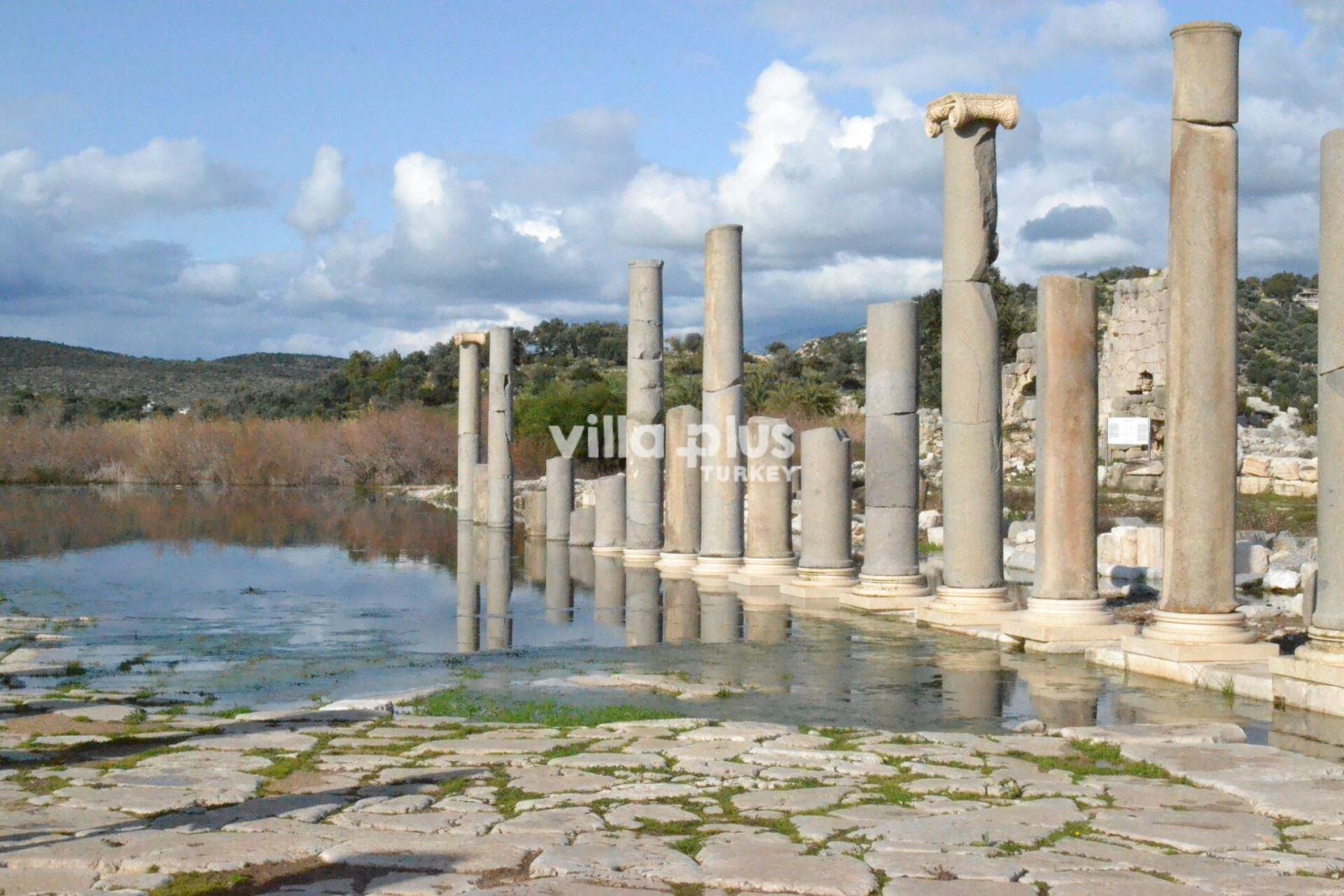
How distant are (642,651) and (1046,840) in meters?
7.10

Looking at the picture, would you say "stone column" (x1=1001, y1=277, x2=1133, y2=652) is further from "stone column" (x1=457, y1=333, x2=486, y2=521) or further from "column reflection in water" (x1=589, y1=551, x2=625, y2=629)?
"stone column" (x1=457, y1=333, x2=486, y2=521)

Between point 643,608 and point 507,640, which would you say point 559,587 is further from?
point 507,640

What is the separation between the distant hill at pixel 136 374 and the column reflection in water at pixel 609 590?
6164 cm

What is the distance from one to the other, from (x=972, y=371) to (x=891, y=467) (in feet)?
7.32

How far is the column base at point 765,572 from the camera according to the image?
749 inches

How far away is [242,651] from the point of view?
12.7 meters

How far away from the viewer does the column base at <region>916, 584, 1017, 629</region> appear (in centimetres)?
1403

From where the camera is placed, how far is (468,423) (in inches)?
1324

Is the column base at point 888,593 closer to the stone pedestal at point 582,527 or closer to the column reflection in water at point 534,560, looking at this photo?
the column reflection in water at point 534,560

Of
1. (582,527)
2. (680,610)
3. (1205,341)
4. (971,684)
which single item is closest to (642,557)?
(582,527)

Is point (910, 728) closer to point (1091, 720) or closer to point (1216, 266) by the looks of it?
point (1091, 720)

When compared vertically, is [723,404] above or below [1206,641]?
above

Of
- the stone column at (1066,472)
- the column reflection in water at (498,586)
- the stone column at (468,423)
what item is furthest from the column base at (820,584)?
the stone column at (468,423)

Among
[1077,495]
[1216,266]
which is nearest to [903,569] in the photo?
[1077,495]
